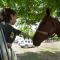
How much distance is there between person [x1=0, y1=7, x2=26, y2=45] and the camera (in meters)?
2.84

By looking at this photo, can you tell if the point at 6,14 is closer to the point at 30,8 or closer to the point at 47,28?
the point at 47,28

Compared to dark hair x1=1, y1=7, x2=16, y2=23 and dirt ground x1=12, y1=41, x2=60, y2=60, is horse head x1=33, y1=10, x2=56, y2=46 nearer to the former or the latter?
dark hair x1=1, y1=7, x2=16, y2=23

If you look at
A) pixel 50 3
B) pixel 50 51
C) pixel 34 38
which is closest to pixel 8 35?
pixel 34 38

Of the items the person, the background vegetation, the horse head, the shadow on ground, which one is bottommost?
the shadow on ground

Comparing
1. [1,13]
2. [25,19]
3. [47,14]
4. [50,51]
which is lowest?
[50,51]

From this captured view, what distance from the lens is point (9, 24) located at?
3.02m

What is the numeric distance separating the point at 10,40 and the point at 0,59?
94 cm

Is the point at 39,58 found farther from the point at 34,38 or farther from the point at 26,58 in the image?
the point at 34,38

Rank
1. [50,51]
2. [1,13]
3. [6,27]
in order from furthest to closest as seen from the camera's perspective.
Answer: [50,51]
[1,13]
[6,27]

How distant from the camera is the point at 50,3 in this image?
795cm

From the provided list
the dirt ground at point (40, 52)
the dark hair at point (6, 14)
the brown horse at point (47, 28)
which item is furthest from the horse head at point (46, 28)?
the dirt ground at point (40, 52)

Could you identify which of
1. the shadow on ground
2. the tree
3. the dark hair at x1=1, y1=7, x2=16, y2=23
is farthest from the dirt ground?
the dark hair at x1=1, y1=7, x2=16, y2=23

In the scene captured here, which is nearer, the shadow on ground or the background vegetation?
the background vegetation

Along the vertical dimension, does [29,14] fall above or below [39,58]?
above
